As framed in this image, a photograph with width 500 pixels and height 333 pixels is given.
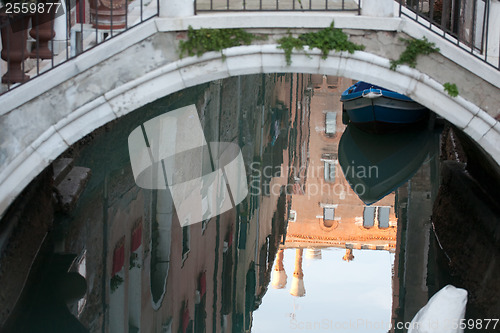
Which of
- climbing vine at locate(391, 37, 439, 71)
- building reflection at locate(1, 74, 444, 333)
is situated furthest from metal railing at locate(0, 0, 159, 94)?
building reflection at locate(1, 74, 444, 333)

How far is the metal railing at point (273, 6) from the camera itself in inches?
218

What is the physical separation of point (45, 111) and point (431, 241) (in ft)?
13.3

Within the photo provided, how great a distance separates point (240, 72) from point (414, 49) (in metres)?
1.02

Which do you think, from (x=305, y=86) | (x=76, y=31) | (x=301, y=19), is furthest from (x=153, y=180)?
(x=305, y=86)

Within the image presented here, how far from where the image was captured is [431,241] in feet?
27.0

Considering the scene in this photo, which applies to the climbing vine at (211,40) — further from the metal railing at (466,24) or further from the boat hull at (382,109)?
the boat hull at (382,109)

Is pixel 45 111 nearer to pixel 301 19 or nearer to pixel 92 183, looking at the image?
pixel 301 19

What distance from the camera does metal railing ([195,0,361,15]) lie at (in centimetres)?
553

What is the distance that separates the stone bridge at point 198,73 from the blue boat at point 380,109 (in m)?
7.25

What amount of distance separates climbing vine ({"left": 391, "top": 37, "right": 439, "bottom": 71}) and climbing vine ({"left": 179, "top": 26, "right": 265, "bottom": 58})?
2.77ft

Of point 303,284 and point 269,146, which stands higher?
point 303,284

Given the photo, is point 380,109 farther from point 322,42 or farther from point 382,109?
point 322,42

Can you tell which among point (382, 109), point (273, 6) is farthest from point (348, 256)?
point (273, 6)

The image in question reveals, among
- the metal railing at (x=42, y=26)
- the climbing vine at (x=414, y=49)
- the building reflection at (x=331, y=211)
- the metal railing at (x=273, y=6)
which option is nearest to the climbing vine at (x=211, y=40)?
the metal railing at (x=273, y=6)
